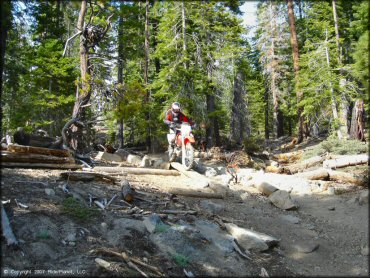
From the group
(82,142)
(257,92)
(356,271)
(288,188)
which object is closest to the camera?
(356,271)

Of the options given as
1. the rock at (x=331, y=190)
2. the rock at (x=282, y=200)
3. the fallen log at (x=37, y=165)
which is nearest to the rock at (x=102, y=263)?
the fallen log at (x=37, y=165)

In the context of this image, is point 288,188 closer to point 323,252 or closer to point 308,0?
point 323,252

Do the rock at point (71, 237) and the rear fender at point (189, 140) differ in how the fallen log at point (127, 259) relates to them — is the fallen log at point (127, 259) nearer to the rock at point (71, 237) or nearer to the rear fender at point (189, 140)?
the rock at point (71, 237)

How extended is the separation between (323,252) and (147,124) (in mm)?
12131

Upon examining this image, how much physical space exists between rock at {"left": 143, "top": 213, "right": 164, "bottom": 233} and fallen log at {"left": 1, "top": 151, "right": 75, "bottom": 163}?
12.6 feet

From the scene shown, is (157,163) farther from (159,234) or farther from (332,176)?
(159,234)

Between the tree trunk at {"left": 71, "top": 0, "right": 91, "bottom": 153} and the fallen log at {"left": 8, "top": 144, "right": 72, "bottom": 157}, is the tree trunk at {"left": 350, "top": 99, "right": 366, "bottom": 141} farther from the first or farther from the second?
the fallen log at {"left": 8, "top": 144, "right": 72, "bottom": 157}

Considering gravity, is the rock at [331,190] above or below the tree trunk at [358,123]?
below

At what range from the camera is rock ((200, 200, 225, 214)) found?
679 cm

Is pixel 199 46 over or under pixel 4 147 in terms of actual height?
over

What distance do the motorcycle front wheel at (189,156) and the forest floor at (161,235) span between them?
2.76 meters

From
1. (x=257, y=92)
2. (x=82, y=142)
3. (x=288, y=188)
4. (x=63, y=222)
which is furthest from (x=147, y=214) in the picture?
(x=257, y=92)

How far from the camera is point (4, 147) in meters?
7.53

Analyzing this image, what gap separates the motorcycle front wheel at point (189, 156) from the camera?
1003cm
